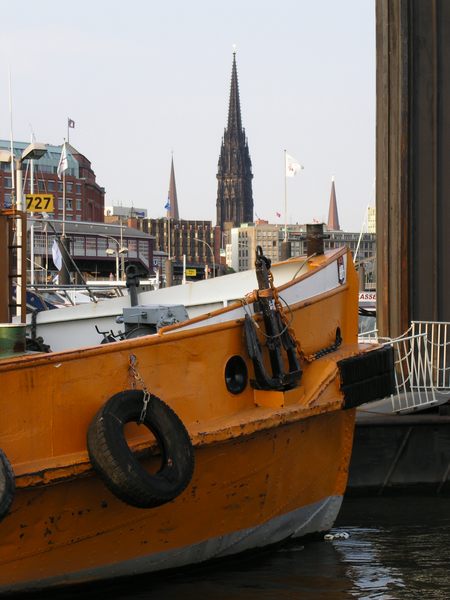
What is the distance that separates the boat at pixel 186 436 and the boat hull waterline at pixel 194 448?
11 millimetres

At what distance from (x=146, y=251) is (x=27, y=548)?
79.3 m

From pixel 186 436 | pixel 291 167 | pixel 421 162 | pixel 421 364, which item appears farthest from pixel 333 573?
pixel 291 167

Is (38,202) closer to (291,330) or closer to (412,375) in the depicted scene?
(412,375)

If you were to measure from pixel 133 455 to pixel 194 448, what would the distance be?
0.74 meters

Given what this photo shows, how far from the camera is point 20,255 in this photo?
9023 mm

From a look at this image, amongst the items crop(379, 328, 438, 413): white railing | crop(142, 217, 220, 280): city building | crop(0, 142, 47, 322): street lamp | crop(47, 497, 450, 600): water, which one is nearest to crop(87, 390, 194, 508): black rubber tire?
crop(47, 497, 450, 600): water

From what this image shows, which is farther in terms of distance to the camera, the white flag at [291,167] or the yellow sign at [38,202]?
the white flag at [291,167]

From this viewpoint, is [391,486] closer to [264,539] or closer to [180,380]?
[264,539]

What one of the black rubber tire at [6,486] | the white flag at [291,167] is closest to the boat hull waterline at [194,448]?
the black rubber tire at [6,486]

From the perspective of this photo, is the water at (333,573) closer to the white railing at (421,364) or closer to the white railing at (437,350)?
the white railing at (421,364)

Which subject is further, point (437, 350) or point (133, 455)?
point (437, 350)

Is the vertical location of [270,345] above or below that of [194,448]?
above

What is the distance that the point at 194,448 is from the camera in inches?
295

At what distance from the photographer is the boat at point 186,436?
6.77m
